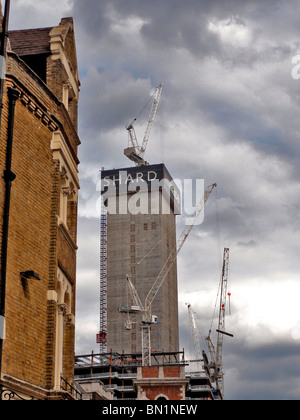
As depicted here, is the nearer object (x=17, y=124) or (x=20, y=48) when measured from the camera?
(x=17, y=124)

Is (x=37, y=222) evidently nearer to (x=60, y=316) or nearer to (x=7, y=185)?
(x=7, y=185)

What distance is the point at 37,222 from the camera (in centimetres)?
2023

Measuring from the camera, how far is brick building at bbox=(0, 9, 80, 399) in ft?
58.6

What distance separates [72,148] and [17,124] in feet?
18.2

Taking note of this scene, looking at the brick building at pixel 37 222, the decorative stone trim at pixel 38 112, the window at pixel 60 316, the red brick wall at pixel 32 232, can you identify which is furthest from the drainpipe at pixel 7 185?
the window at pixel 60 316

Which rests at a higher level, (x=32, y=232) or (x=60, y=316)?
(x=32, y=232)

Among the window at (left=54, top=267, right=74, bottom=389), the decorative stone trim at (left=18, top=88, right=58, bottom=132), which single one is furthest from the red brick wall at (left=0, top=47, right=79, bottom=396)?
the window at (left=54, top=267, right=74, bottom=389)

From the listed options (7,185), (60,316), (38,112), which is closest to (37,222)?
(7,185)

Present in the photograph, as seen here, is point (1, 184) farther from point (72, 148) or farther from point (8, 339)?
point (72, 148)

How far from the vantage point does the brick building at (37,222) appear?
58.6 ft

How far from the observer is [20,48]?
24.4 metres
